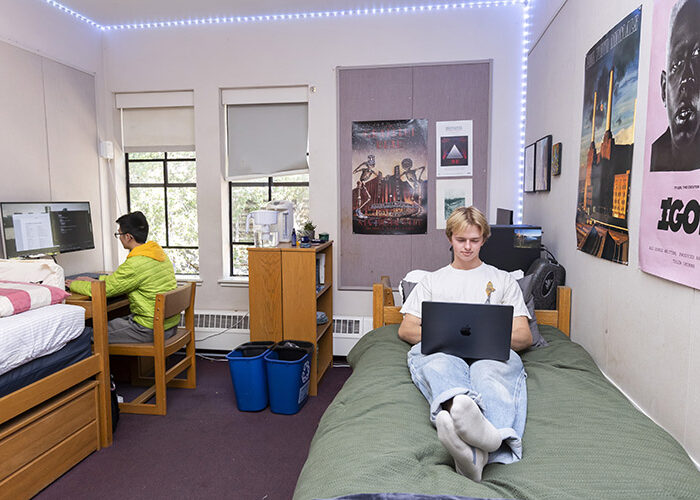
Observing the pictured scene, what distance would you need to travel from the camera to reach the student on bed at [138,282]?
2.78m

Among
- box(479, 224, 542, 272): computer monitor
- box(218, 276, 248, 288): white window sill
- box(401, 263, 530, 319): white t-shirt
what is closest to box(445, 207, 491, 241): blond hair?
box(401, 263, 530, 319): white t-shirt

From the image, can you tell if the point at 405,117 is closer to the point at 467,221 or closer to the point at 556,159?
the point at 556,159

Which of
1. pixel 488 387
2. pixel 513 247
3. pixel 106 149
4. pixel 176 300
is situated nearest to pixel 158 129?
pixel 106 149

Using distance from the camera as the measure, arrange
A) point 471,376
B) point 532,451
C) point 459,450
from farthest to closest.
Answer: point 471,376, point 532,451, point 459,450

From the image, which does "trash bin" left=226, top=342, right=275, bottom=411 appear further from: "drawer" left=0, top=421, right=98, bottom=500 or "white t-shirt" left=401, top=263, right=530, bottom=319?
"white t-shirt" left=401, top=263, right=530, bottom=319

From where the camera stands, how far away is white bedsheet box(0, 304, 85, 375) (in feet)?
6.02

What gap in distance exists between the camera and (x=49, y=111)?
3.42 m

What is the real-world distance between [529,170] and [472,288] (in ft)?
5.14

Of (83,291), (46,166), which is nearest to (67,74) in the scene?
(46,166)

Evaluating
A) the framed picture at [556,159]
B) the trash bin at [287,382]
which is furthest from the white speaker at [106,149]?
the framed picture at [556,159]

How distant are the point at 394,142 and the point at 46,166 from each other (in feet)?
8.62

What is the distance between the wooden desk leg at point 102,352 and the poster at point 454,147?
2530 millimetres

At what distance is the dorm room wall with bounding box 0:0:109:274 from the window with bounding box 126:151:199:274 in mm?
329

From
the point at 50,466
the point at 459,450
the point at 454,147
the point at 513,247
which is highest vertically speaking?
the point at 454,147
